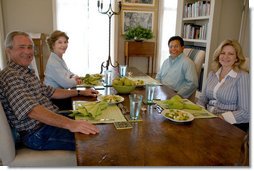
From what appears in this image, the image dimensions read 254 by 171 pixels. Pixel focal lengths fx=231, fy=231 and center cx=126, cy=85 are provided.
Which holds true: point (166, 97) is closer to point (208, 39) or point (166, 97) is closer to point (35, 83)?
point (35, 83)

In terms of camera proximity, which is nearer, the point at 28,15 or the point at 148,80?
the point at 148,80

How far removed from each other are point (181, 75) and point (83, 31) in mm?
3994

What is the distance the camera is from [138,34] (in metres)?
5.66

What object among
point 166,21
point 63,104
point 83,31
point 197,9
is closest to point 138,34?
point 166,21

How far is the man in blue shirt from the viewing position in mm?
2307

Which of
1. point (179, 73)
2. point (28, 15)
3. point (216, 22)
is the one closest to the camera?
point (179, 73)

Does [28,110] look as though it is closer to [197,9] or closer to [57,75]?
[57,75]

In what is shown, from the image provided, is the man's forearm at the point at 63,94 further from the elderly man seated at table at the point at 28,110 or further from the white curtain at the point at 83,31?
the white curtain at the point at 83,31

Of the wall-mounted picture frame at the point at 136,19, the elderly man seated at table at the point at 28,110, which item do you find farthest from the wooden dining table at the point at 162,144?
the wall-mounted picture frame at the point at 136,19

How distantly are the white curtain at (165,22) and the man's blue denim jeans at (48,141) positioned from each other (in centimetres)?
533

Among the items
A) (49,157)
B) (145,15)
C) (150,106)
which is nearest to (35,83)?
(49,157)

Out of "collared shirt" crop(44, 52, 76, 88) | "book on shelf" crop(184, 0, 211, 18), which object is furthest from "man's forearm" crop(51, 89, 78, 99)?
"book on shelf" crop(184, 0, 211, 18)

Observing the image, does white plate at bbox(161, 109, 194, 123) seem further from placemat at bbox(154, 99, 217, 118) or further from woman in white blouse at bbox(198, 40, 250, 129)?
woman in white blouse at bbox(198, 40, 250, 129)

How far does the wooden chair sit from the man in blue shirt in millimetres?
1303
